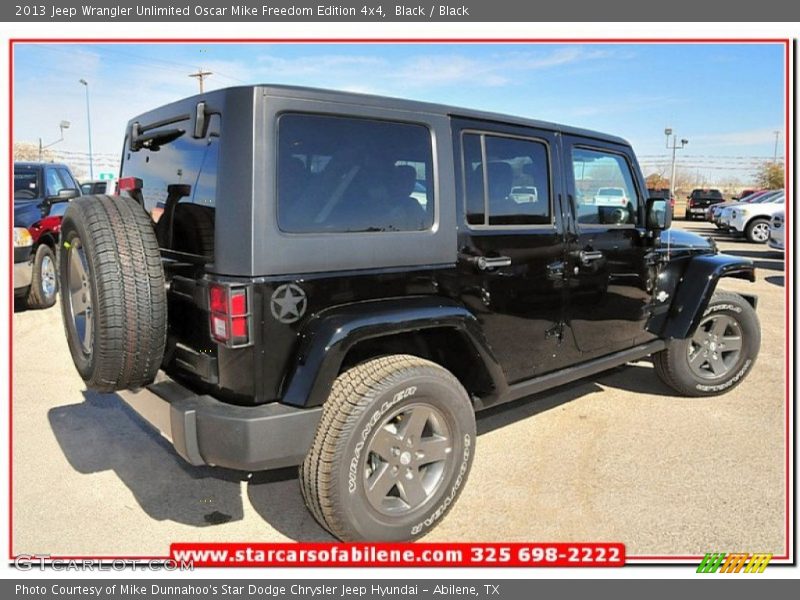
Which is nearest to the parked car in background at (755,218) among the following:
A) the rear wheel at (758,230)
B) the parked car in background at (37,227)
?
the rear wheel at (758,230)

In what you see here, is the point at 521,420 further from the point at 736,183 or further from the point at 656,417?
the point at 736,183

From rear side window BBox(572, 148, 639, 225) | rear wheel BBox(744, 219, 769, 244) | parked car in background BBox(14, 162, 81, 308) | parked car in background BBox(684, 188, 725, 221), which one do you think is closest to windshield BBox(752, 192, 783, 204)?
rear wheel BBox(744, 219, 769, 244)

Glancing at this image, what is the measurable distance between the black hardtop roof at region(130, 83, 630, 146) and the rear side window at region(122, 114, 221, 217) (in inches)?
6.8

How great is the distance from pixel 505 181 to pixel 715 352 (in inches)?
102

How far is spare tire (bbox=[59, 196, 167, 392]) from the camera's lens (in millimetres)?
2494

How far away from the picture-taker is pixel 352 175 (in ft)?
8.83

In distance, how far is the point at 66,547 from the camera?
2.86 meters

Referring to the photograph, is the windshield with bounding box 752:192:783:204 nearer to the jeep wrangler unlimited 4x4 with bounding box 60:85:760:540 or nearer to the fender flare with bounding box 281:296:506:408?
the jeep wrangler unlimited 4x4 with bounding box 60:85:760:540

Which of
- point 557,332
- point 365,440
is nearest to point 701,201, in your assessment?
point 557,332

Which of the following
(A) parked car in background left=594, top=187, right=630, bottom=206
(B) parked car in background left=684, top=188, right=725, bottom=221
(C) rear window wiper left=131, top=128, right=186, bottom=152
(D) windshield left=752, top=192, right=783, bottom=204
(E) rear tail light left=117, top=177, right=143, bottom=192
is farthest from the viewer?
(B) parked car in background left=684, top=188, right=725, bottom=221

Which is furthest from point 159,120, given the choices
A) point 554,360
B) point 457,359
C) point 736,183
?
point 736,183

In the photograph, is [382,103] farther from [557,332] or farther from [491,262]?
[557,332]

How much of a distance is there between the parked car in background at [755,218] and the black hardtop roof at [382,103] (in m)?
15.8

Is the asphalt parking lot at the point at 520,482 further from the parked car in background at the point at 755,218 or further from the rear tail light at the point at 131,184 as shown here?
the parked car in background at the point at 755,218
